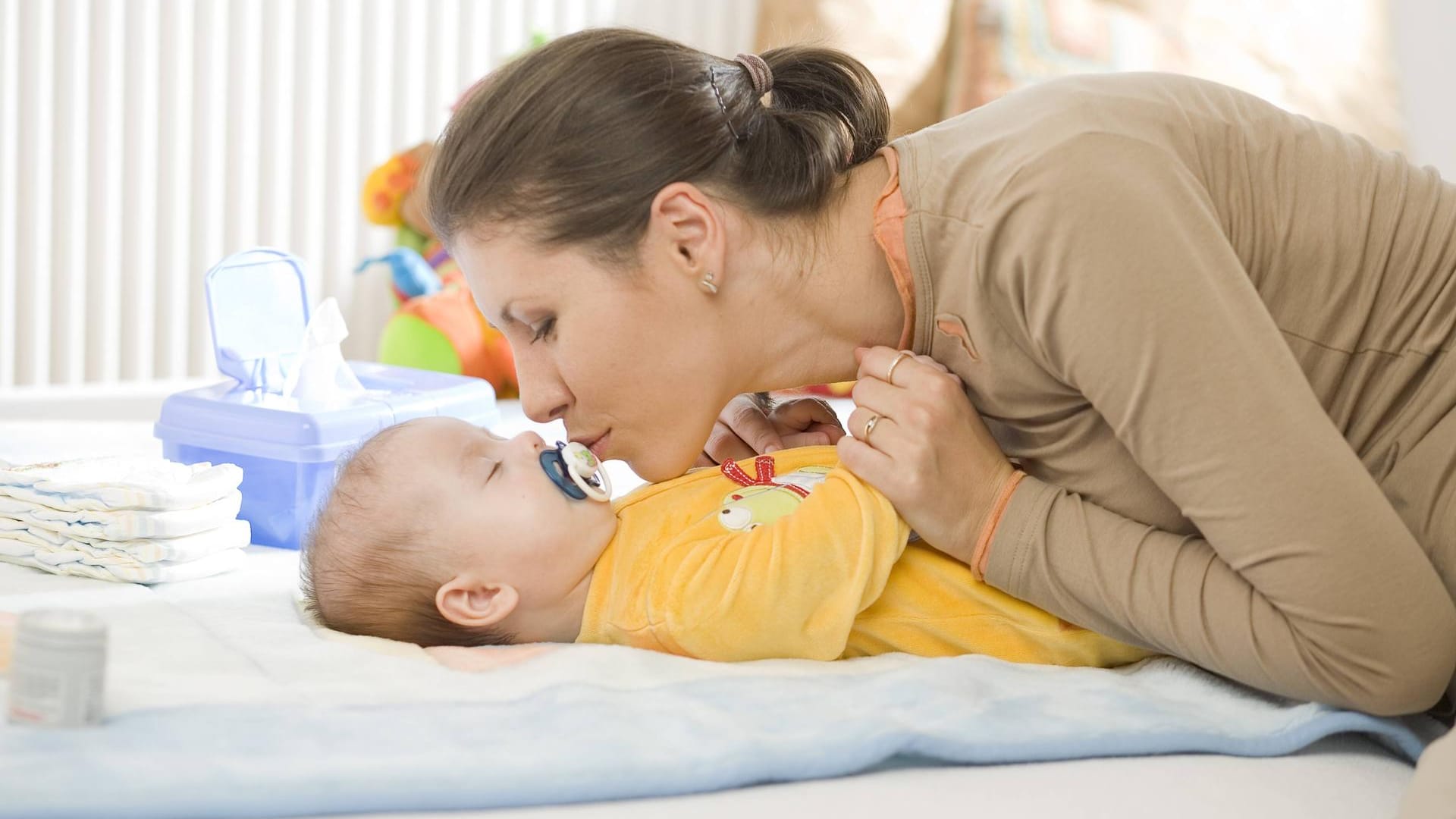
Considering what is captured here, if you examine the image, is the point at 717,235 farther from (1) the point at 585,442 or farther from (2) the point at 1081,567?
(2) the point at 1081,567

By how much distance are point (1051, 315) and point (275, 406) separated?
108 cm

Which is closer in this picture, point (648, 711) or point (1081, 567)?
point (648, 711)

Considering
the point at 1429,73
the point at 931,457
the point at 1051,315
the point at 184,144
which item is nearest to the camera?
the point at 1051,315

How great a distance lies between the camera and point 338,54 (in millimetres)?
3291

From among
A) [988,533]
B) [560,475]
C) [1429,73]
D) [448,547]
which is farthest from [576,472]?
[1429,73]

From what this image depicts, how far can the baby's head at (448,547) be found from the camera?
4.12 ft

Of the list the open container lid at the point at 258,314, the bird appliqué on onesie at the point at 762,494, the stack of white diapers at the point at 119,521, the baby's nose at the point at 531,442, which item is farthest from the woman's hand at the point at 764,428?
the open container lid at the point at 258,314

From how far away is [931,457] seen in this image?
1224 mm

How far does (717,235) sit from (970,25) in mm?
1815

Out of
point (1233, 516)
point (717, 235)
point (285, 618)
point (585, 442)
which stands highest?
point (717, 235)

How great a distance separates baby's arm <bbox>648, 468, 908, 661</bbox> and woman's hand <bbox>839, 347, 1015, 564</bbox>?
0.03 m

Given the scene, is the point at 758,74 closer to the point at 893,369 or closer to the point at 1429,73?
the point at 893,369

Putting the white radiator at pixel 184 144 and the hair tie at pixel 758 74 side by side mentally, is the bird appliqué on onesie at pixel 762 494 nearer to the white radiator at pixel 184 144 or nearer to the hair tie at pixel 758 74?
the hair tie at pixel 758 74

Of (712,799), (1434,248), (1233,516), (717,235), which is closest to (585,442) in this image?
(717,235)
